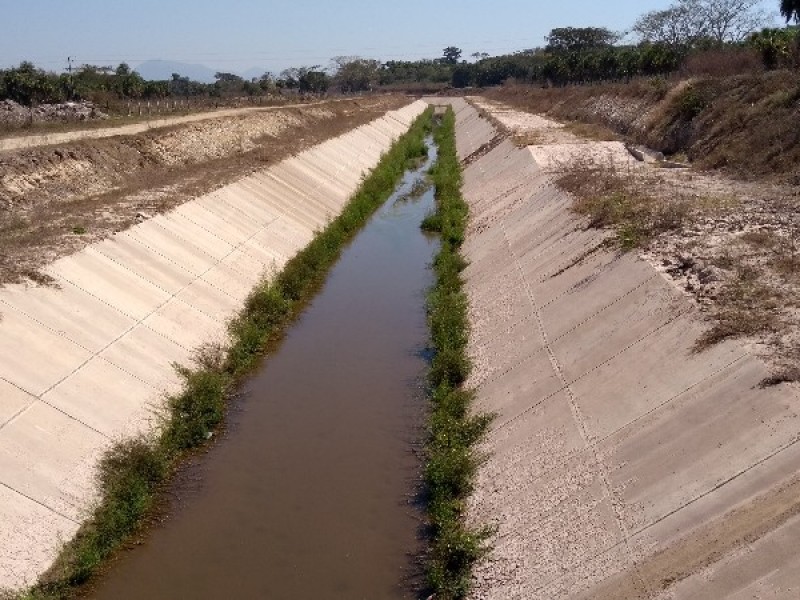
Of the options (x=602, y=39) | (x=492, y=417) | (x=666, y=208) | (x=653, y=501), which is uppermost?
(x=602, y=39)

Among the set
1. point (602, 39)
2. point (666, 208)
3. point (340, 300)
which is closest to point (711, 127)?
point (666, 208)

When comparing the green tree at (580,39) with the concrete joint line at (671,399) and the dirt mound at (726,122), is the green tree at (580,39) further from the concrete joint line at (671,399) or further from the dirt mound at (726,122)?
the concrete joint line at (671,399)

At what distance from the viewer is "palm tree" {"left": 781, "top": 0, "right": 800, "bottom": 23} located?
33.3m

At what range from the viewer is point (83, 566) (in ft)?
31.7

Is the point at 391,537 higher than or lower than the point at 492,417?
lower

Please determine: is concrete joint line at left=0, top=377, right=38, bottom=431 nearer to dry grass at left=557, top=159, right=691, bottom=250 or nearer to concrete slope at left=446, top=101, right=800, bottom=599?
concrete slope at left=446, top=101, right=800, bottom=599

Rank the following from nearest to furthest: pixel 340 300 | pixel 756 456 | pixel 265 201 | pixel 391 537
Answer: pixel 756 456
pixel 391 537
pixel 340 300
pixel 265 201

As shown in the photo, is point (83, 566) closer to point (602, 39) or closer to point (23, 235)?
point (23, 235)

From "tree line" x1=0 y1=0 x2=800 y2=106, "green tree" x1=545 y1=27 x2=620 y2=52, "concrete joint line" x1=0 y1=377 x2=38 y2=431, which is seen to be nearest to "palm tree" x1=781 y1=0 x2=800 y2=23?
"tree line" x1=0 y1=0 x2=800 y2=106

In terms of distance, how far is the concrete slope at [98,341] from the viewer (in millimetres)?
10312

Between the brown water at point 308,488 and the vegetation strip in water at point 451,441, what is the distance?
40 cm

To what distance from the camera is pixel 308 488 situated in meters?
11.8

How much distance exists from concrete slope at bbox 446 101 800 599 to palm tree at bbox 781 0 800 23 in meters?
24.7

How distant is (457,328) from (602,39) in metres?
122
